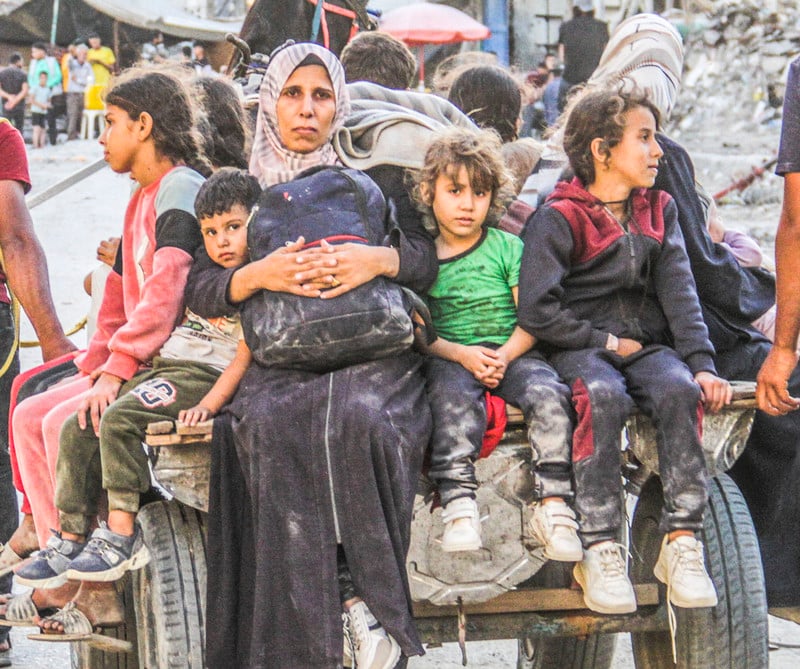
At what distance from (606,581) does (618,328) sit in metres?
0.71

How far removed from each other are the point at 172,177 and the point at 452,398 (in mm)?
1111

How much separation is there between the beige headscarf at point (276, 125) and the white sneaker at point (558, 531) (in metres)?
1.14

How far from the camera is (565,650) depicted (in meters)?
4.22

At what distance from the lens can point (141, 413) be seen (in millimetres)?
3221

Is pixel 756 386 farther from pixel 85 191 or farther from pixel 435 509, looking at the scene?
pixel 85 191

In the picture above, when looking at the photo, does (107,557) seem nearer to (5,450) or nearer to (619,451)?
(619,451)

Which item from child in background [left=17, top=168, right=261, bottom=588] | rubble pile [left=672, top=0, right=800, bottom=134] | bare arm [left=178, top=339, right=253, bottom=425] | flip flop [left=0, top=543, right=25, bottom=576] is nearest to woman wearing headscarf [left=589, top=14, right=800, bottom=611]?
child in background [left=17, top=168, right=261, bottom=588]

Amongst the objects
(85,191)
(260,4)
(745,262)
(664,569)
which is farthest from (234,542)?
(85,191)

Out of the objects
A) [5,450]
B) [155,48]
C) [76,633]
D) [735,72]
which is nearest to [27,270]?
[5,450]

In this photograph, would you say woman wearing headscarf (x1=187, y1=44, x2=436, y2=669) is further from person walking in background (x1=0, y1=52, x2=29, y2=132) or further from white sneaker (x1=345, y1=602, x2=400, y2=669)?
person walking in background (x1=0, y1=52, x2=29, y2=132)

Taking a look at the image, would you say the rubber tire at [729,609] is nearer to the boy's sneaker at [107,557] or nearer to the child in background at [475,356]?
the child in background at [475,356]

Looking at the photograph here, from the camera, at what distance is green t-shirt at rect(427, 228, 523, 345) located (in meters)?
3.43

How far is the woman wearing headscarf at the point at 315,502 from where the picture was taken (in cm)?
297

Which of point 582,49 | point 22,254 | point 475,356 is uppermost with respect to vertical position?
point 475,356
